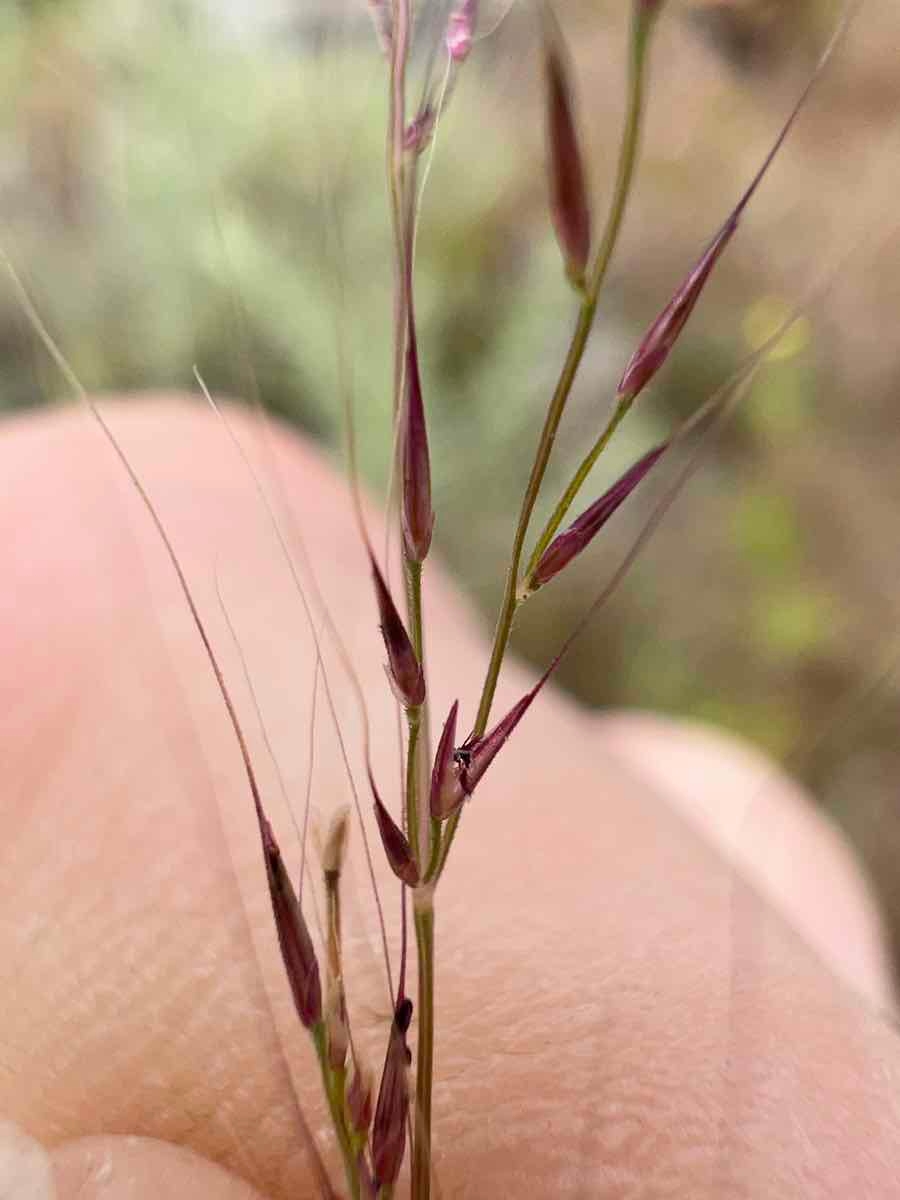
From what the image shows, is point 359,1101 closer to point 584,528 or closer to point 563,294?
point 584,528

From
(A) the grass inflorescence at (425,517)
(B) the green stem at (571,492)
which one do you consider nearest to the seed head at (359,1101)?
(A) the grass inflorescence at (425,517)

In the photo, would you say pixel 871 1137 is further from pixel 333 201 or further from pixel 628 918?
pixel 333 201

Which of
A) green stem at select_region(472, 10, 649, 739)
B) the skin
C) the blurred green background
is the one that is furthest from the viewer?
the blurred green background

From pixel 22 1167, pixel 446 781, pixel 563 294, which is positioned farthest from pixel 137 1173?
pixel 563 294

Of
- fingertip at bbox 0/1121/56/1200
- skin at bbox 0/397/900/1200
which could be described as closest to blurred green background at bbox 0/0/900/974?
skin at bbox 0/397/900/1200

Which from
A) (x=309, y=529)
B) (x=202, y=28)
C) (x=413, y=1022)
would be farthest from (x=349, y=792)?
(x=202, y=28)

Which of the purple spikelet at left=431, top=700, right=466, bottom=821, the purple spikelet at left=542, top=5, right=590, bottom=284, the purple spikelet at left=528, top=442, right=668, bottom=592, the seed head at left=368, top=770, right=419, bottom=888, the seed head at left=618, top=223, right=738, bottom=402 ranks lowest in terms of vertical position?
the seed head at left=368, top=770, right=419, bottom=888

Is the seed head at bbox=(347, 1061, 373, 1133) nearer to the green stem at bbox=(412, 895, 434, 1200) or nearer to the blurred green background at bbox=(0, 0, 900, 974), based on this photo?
the green stem at bbox=(412, 895, 434, 1200)

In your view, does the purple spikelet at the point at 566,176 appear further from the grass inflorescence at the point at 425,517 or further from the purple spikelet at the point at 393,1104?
the purple spikelet at the point at 393,1104
